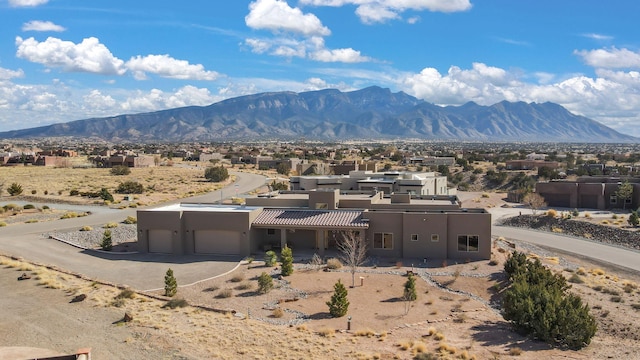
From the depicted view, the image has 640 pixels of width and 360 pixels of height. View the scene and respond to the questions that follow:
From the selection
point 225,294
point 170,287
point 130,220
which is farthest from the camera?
point 130,220

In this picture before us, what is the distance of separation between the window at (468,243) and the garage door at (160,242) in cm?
2064

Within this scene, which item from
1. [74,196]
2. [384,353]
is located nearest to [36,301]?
[384,353]

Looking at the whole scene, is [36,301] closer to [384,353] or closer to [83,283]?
[83,283]

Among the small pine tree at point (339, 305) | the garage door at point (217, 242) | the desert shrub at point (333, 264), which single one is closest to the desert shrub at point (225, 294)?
the small pine tree at point (339, 305)

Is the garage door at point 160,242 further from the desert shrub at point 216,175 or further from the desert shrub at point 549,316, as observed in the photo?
the desert shrub at point 216,175

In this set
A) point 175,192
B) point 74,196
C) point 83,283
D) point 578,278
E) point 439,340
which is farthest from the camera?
point 175,192

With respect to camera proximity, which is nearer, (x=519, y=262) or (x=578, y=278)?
(x=519, y=262)

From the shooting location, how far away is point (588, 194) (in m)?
66.1

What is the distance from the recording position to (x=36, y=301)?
88.0ft

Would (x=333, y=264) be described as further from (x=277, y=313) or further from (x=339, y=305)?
(x=277, y=313)

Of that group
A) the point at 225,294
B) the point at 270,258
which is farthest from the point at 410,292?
the point at 270,258

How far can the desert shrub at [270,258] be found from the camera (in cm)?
3456

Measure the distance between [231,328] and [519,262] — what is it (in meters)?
18.0

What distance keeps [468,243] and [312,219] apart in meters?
11.1
